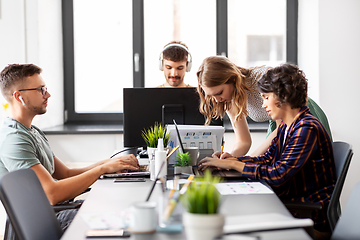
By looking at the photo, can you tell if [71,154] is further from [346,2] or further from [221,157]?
[346,2]

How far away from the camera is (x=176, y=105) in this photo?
A: 1.95m

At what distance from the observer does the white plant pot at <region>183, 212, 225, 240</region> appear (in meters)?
0.77

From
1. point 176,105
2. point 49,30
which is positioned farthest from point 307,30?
point 49,30

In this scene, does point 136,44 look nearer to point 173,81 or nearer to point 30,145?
point 173,81

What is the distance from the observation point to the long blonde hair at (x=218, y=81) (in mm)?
1937

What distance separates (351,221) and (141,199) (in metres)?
0.67

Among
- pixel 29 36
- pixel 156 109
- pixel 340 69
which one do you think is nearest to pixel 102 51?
pixel 29 36

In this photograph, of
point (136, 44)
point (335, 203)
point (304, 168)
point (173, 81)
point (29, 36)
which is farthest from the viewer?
point (136, 44)

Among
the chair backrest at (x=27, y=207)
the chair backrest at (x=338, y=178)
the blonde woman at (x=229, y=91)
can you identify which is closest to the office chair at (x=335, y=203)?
the chair backrest at (x=338, y=178)

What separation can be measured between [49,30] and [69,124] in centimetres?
88

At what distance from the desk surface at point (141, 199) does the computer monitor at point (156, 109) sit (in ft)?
1.63

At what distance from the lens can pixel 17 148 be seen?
5.12 feet

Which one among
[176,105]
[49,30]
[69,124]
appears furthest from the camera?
[69,124]

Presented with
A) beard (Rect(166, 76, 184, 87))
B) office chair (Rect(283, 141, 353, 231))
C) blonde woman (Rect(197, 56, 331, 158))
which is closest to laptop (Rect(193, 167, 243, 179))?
blonde woman (Rect(197, 56, 331, 158))
